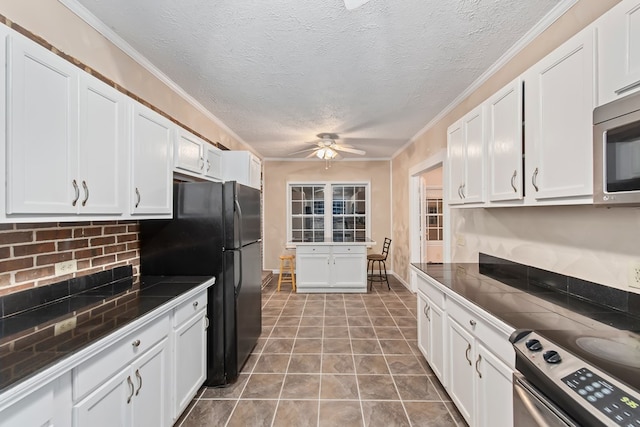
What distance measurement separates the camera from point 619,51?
40.5 inches

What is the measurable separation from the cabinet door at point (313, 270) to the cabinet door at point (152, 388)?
10.5 ft

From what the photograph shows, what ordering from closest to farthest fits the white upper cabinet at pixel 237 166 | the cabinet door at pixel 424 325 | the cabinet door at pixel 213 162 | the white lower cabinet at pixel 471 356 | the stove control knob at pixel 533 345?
1. the stove control knob at pixel 533 345
2. the white lower cabinet at pixel 471 356
3. the cabinet door at pixel 424 325
4. the cabinet door at pixel 213 162
5. the white upper cabinet at pixel 237 166

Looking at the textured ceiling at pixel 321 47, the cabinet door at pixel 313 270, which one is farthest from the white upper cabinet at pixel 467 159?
the cabinet door at pixel 313 270

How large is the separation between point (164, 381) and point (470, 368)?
1.81m

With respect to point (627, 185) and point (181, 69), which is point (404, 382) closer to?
point (627, 185)

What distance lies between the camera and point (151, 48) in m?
2.03

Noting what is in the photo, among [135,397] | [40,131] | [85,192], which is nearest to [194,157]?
[85,192]

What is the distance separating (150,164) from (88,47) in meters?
0.81

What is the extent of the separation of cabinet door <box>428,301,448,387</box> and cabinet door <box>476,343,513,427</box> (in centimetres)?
47

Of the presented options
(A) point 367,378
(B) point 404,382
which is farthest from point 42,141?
(B) point 404,382

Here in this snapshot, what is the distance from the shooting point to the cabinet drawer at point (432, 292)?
2.00 m

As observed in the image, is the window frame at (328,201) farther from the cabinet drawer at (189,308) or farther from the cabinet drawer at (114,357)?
the cabinet drawer at (114,357)

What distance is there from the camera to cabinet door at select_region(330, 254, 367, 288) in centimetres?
474

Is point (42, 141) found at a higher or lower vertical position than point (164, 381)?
higher
